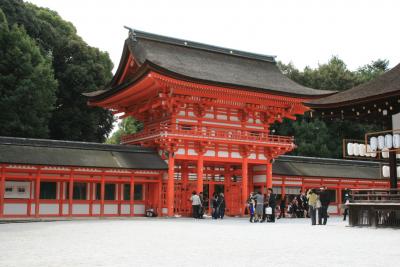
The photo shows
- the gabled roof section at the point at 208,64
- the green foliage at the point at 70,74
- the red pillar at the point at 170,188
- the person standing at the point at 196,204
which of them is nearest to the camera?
the person standing at the point at 196,204

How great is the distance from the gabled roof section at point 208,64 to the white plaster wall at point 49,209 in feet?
29.8

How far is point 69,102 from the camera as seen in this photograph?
4288 cm

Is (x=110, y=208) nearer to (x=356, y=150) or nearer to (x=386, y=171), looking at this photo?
(x=356, y=150)

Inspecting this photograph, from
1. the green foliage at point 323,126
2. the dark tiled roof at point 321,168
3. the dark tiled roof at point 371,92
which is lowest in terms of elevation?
the dark tiled roof at point 321,168

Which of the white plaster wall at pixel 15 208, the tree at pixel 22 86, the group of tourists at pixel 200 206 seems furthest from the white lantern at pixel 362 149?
the tree at pixel 22 86

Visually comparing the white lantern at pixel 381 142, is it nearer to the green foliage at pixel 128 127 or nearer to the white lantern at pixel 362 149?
the white lantern at pixel 362 149

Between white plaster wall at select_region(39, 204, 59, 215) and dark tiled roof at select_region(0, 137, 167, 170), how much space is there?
261 centimetres

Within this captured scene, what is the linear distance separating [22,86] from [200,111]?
41.2 feet

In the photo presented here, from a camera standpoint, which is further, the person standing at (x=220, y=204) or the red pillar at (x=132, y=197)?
the red pillar at (x=132, y=197)

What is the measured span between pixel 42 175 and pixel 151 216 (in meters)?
6.89

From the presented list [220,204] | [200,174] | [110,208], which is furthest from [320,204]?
[110,208]

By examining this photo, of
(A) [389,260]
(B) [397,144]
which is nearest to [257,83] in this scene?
(B) [397,144]

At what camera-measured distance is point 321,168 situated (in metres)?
37.6

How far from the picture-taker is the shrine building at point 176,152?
27.2 metres
